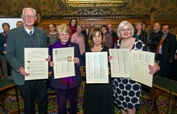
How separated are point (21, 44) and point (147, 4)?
6855 millimetres

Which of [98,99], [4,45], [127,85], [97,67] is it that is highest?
[4,45]

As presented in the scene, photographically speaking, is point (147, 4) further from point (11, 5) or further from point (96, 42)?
point (96, 42)

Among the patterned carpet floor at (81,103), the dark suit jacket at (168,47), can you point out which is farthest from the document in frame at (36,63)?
the dark suit jacket at (168,47)

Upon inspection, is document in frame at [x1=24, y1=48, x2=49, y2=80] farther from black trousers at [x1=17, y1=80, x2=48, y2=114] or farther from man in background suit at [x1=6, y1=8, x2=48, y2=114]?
black trousers at [x1=17, y1=80, x2=48, y2=114]

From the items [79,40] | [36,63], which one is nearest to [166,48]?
[79,40]

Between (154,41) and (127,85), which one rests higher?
(154,41)

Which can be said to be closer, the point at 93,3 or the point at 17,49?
the point at 17,49

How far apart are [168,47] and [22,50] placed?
12.3 feet

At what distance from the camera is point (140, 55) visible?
2213mm

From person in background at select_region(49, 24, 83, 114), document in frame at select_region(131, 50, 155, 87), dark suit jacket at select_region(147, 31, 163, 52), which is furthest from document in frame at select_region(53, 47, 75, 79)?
dark suit jacket at select_region(147, 31, 163, 52)

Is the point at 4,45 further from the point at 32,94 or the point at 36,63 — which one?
the point at 36,63

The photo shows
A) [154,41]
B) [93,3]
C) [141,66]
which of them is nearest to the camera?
[141,66]

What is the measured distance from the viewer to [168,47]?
482cm

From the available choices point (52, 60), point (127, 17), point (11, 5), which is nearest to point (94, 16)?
point (127, 17)
